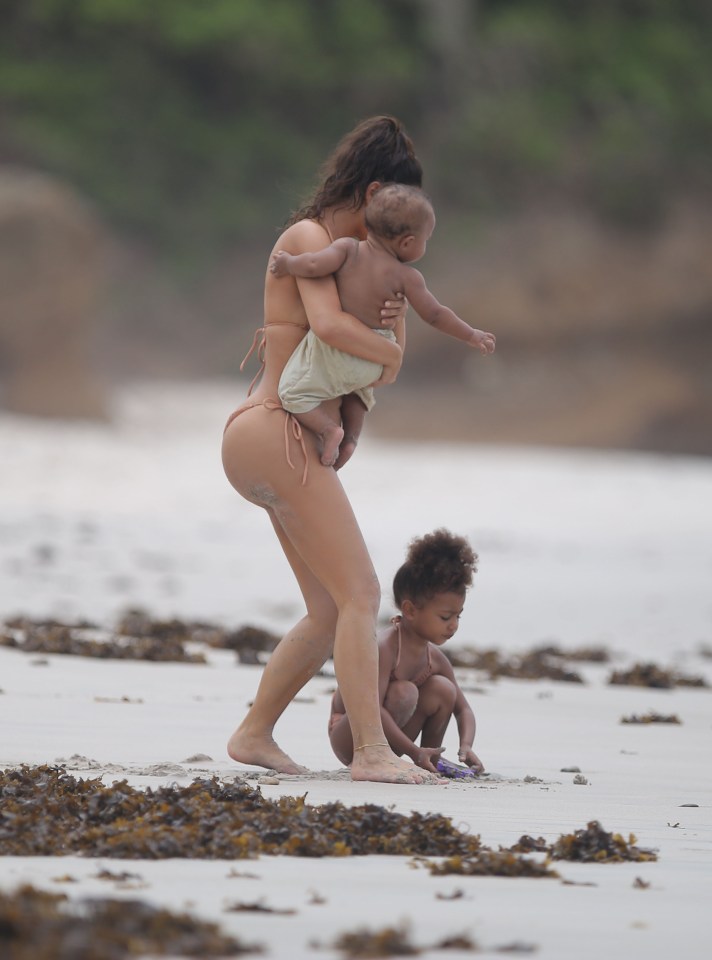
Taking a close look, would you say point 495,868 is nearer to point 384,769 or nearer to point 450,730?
point 384,769

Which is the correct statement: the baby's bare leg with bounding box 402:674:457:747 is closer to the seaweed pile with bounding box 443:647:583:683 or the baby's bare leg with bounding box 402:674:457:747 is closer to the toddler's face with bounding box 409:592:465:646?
the toddler's face with bounding box 409:592:465:646

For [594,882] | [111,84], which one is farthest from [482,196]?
[594,882]

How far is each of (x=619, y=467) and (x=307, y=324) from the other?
1784 centimetres

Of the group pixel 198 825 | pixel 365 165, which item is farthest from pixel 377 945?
pixel 365 165

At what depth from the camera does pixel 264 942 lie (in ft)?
8.47

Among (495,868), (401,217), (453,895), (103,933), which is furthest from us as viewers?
(401,217)

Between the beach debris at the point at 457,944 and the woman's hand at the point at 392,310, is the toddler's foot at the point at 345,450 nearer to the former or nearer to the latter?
the woman's hand at the point at 392,310

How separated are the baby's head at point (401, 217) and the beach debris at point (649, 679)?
399cm

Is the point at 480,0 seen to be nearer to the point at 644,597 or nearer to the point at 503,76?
the point at 503,76

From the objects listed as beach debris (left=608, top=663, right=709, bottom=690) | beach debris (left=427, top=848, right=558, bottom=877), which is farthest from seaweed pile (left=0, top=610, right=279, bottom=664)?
beach debris (left=427, top=848, right=558, bottom=877)

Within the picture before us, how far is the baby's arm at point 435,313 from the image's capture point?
434 centimetres

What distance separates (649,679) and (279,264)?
4150mm

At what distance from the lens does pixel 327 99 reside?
34062 mm

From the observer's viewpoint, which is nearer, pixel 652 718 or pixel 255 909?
pixel 255 909
